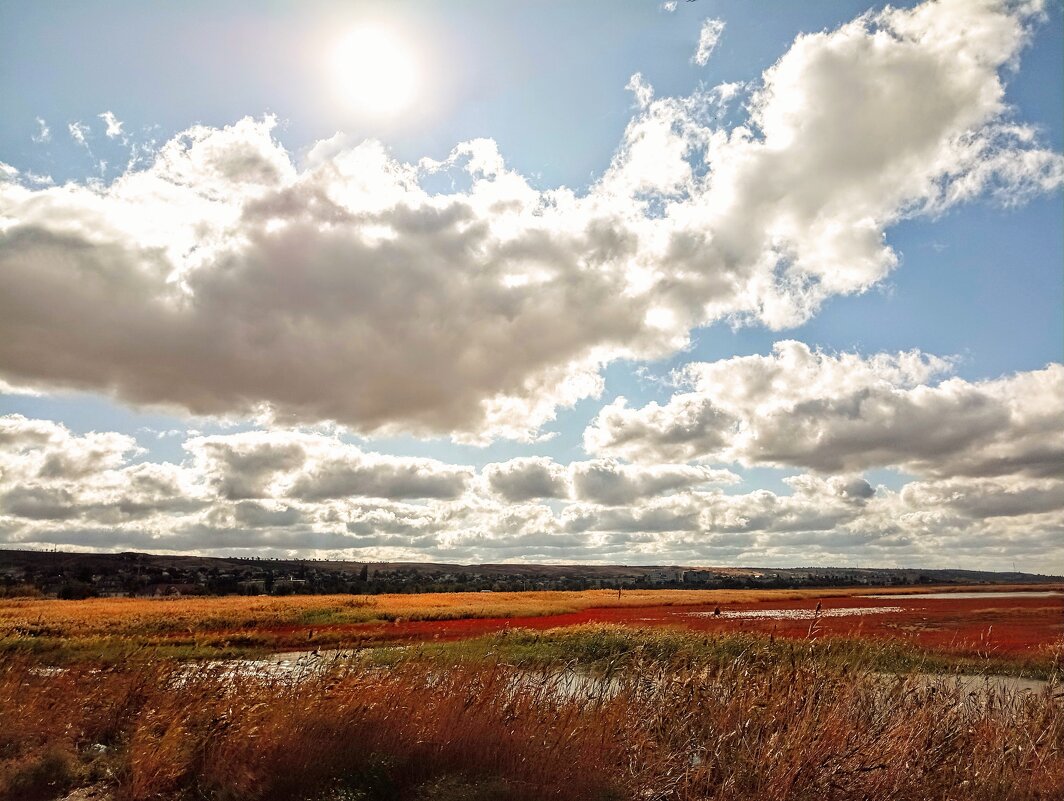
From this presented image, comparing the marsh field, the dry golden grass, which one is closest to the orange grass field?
the marsh field

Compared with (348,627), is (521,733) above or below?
above

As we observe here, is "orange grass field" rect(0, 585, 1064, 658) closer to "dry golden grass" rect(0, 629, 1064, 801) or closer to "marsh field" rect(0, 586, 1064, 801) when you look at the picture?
"marsh field" rect(0, 586, 1064, 801)

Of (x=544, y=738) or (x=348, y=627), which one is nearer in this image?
(x=544, y=738)

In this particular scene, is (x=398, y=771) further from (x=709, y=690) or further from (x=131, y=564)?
(x=131, y=564)

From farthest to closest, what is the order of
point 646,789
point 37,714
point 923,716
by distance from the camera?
1. point 37,714
2. point 923,716
3. point 646,789

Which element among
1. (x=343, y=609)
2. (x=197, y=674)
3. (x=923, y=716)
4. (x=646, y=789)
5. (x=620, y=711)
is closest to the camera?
(x=646, y=789)

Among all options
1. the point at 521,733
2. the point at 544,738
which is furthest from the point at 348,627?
the point at 544,738

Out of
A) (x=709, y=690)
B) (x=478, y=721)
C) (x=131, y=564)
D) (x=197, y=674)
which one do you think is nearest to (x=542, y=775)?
(x=478, y=721)

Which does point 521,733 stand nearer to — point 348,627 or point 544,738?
point 544,738

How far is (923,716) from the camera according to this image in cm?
879

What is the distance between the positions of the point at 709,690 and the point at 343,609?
65849 mm

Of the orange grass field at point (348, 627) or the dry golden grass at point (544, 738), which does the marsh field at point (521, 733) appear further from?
the orange grass field at point (348, 627)

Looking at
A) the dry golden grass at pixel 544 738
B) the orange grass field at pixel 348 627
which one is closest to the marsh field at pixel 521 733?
the dry golden grass at pixel 544 738

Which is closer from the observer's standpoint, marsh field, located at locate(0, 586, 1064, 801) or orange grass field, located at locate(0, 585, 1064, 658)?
marsh field, located at locate(0, 586, 1064, 801)
